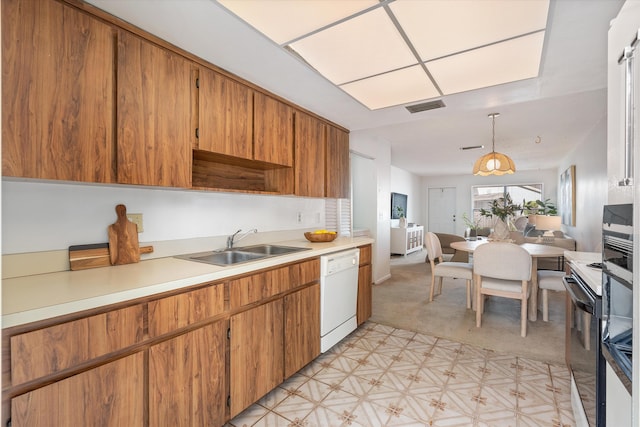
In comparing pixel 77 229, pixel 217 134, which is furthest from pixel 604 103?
pixel 77 229

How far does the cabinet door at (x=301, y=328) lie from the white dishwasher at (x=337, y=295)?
0.08 m

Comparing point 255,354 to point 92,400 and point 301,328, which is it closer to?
point 301,328

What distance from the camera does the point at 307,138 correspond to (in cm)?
290

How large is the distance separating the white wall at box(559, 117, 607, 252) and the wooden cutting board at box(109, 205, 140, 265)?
4413 mm

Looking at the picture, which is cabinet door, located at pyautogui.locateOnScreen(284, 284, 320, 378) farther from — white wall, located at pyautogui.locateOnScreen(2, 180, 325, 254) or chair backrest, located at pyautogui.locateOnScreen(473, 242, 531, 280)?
chair backrest, located at pyautogui.locateOnScreen(473, 242, 531, 280)

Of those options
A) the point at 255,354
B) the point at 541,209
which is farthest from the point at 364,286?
the point at 541,209

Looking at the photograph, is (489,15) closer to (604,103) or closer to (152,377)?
(152,377)

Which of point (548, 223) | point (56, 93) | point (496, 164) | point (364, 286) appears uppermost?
point (496, 164)

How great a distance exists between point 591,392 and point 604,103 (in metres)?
3.43

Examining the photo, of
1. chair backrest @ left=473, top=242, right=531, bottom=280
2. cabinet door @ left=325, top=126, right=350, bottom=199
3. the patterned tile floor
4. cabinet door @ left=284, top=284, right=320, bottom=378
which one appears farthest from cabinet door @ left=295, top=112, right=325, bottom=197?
chair backrest @ left=473, top=242, right=531, bottom=280

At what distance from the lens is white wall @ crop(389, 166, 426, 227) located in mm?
8227

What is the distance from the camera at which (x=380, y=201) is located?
16.0 feet

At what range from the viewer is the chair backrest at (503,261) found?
2.88 m

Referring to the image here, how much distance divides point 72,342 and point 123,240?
2.55 ft
